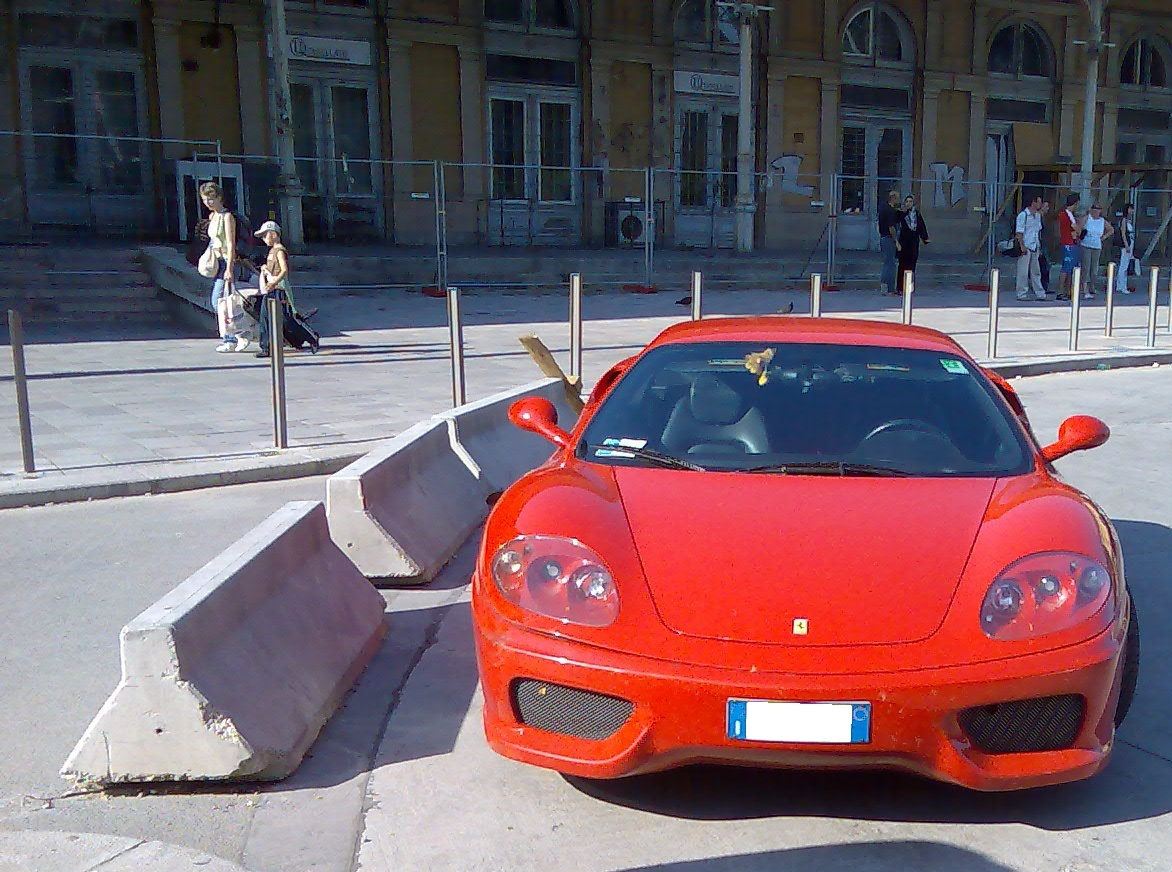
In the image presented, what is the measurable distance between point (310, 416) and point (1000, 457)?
7.12 meters

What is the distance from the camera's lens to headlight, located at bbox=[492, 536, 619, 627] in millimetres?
3402

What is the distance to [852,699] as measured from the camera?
312 centimetres

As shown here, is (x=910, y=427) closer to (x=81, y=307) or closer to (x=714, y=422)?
(x=714, y=422)

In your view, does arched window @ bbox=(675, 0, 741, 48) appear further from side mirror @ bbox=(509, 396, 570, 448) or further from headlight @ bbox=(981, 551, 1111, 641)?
headlight @ bbox=(981, 551, 1111, 641)

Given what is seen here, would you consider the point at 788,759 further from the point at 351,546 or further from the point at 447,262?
the point at 447,262

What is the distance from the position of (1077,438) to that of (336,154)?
22319 mm

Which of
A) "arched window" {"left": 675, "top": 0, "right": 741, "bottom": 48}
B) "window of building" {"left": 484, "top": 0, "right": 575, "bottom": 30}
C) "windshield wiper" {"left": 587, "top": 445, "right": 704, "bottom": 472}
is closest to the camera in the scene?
"windshield wiper" {"left": 587, "top": 445, "right": 704, "bottom": 472}

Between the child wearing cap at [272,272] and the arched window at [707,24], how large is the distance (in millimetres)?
16633

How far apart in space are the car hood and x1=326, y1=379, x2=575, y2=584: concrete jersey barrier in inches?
78.1

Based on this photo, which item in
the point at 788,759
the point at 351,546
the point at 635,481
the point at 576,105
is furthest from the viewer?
the point at 576,105

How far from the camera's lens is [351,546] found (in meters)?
5.56

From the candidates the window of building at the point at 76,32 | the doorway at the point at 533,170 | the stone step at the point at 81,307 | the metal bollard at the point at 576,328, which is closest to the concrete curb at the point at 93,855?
the metal bollard at the point at 576,328

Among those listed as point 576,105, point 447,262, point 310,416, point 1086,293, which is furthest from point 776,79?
point 310,416

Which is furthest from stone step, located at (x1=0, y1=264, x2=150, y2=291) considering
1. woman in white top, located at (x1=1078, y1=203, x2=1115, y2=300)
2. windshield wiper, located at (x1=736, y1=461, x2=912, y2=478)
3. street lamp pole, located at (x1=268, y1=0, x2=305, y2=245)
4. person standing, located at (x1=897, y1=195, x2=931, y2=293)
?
woman in white top, located at (x1=1078, y1=203, x2=1115, y2=300)
